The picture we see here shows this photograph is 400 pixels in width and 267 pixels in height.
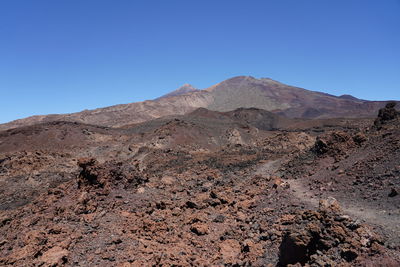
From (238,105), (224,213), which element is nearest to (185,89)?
(238,105)

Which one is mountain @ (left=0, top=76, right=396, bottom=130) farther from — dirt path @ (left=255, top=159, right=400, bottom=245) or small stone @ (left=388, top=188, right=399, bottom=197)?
small stone @ (left=388, top=188, right=399, bottom=197)

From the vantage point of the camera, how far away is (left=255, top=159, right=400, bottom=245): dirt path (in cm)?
652

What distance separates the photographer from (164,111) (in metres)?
88.1

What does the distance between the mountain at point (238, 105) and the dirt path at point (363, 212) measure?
6170cm

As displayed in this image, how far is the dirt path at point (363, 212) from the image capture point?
6.52 meters

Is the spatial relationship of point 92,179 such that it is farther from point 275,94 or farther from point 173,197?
point 275,94

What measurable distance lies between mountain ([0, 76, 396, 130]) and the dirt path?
61697 mm

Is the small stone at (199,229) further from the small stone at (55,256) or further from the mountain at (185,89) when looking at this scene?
the mountain at (185,89)

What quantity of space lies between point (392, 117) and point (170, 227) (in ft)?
50.5

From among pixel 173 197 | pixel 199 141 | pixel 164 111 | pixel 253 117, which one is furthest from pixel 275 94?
pixel 173 197

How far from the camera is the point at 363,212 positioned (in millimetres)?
8469

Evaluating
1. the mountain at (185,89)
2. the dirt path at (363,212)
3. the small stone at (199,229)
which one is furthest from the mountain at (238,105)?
the small stone at (199,229)

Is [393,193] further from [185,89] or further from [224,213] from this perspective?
[185,89]

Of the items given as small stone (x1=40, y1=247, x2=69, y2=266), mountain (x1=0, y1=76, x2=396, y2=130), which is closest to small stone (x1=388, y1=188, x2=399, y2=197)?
small stone (x1=40, y1=247, x2=69, y2=266)
